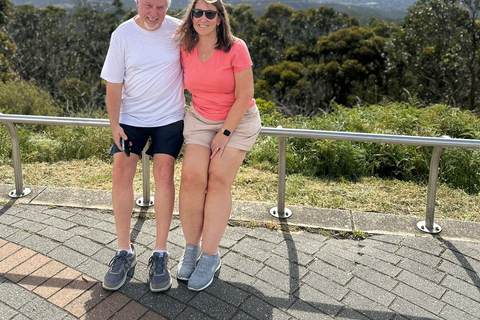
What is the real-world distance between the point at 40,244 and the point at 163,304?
1157 mm

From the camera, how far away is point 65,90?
1888 centimetres

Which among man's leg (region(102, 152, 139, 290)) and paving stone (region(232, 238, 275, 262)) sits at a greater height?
man's leg (region(102, 152, 139, 290))

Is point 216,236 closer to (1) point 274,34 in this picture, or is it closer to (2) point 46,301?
(2) point 46,301

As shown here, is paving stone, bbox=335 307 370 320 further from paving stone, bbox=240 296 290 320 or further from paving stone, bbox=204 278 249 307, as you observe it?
paving stone, bbox=204 278 249 307

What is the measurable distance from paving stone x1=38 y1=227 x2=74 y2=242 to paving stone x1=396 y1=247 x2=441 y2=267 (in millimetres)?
2288

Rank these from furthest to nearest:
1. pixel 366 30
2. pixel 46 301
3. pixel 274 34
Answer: pixel 274 34
pixel 366 30
pixel 46 301

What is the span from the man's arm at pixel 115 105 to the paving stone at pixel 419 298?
1.84 meters

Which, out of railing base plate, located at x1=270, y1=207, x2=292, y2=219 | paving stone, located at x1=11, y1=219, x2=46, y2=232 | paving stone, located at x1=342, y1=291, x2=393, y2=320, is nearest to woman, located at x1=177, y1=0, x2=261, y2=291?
paving stone, located at x1=342, y1=291, x2=393, y2=320

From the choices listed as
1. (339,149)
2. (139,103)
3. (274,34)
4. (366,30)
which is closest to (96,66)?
(274,34)

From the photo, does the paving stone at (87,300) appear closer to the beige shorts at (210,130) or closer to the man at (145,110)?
the man at (145,110)

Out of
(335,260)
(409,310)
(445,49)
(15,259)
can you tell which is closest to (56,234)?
(15,259)

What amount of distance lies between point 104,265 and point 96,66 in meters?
23.5

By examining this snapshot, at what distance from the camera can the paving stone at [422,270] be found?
9.87ft

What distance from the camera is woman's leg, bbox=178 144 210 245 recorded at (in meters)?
2.92
